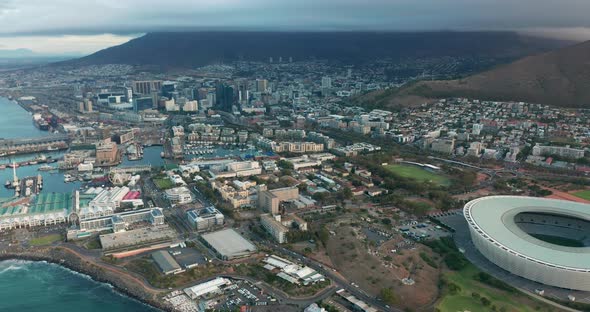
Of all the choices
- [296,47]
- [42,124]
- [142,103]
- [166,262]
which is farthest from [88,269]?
[296,47]

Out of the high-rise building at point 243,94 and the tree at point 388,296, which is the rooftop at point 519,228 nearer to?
the tree at point 388,296

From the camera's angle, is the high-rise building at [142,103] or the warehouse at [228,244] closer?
the warehouse at [228,244]

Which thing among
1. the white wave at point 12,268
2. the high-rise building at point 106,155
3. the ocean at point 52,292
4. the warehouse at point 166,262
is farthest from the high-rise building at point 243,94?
the ocean at point 52,292

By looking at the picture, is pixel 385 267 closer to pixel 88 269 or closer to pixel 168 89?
pixel 88 269

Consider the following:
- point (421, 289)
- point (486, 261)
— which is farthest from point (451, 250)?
point (421, 289)

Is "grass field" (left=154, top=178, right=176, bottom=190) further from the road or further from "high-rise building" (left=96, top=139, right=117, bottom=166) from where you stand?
Answer: the road

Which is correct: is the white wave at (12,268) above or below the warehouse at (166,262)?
below

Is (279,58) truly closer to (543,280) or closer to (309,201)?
(309,201)
